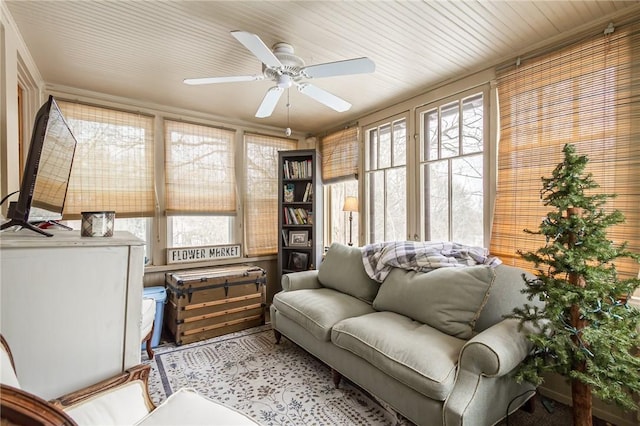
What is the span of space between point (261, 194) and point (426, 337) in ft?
9.55

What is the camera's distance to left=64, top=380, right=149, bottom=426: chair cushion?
0.91 m

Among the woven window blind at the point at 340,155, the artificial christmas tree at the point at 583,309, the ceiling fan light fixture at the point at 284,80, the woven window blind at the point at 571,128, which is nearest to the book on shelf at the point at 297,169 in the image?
the woven window blind at the point at 340,155

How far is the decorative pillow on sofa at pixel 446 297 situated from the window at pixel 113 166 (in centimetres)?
288

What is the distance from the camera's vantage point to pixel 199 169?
11.9 feet

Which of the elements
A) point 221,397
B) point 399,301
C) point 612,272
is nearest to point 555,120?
point 612,272

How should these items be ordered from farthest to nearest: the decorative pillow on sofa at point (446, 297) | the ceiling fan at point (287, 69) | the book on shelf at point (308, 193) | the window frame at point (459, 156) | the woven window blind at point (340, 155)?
the book on shelf at point (308, 193)
the woven window blind at point (340, 155)
the window frame at point (459, 156)
the decorative pillow on sofa at point (446, 297)
the ceiling fan at point (287, 69)

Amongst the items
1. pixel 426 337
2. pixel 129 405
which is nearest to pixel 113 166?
pixel 129 405

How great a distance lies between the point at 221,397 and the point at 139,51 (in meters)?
2.63

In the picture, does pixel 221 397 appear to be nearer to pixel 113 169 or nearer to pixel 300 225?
pixel 300 225

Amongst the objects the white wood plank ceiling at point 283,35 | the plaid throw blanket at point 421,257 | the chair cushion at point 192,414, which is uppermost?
the white wood plank ceiling at point 283,35

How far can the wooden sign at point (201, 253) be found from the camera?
11.3ft

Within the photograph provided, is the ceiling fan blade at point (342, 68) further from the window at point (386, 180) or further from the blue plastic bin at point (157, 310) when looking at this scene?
the blue plastic bin at point (157, 310)

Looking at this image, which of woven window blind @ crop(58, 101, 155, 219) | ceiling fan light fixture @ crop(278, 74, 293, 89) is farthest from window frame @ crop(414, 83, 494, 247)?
woven window blind @ crop(58, 101, 155, 219)

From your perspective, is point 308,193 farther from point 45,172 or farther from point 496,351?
point 496,351
